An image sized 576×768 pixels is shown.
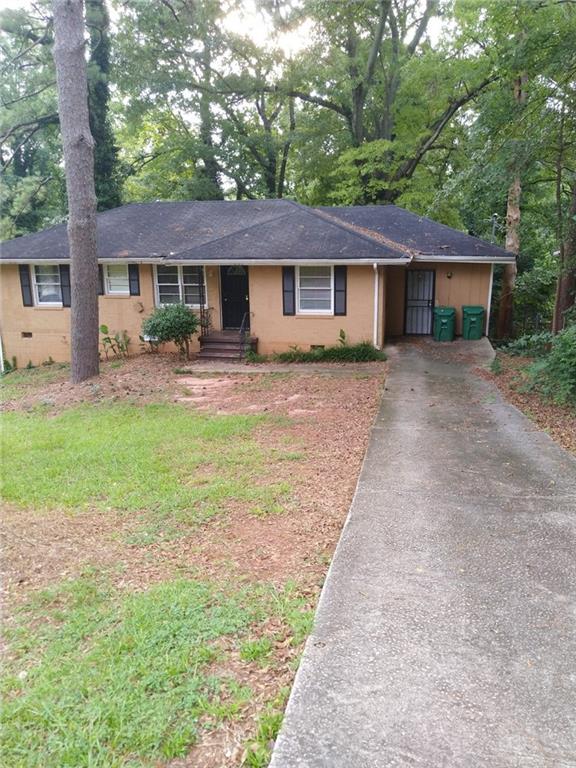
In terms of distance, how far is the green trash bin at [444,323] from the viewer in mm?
15227

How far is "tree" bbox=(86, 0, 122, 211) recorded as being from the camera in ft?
64.3

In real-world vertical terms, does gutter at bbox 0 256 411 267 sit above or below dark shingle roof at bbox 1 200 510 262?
below

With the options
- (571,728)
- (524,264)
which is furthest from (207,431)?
(524,264)

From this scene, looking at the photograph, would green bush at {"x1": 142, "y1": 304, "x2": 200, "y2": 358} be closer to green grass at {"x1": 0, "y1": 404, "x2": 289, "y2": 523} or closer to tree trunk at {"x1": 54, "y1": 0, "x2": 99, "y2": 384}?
tree trunk at {"x1": 54, "y1": 0, "x2": 99, "y2": 384}

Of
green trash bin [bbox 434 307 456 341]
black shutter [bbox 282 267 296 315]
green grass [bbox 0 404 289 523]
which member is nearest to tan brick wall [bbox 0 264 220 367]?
black shutter [bbox 282 267 296 315]

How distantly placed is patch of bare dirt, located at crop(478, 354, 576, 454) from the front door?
14.3 feet

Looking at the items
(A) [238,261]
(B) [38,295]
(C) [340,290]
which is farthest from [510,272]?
(B) [38,295]

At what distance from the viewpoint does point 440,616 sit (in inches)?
135

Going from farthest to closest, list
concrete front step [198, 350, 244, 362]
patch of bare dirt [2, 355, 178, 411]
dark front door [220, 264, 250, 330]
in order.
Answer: dark front door [220, 264, 250, 330] → concrete front step [198, 350, 244, 362] → patch of bare dirt [2, 355, 178, 411]

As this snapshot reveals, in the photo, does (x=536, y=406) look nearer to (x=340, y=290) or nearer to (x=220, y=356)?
(x=340, y=290)

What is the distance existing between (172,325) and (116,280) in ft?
9.71

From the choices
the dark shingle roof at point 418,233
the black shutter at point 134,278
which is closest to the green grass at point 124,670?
the black shutter at point 134,278

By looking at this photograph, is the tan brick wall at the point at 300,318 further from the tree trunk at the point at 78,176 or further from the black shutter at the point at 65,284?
the black shutter at the point at 65,284

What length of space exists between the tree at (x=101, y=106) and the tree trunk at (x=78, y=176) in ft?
31.4
